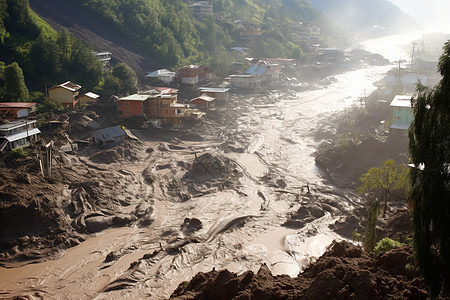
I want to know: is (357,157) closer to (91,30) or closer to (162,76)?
(162,76)

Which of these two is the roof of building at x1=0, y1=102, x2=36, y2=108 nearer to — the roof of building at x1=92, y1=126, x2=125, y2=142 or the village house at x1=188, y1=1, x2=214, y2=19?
the roof of building at x1=92, y1=126, x2=125, y2=142

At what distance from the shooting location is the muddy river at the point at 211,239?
16500 mm

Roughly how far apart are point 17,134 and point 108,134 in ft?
23.4

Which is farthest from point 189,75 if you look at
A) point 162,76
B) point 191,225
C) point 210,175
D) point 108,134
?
point 191,225

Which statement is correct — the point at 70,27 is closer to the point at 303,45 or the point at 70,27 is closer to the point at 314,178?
the point at 314,178

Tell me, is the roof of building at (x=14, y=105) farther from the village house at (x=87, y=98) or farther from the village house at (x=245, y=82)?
the village house at (x=245, y=82)

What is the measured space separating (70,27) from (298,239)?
5134 centimetres

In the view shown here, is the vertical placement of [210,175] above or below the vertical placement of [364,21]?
below

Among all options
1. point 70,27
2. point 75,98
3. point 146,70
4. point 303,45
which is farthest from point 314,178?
point 303,45

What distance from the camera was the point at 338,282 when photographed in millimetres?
10234

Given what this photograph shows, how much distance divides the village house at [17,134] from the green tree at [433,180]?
1000 inches

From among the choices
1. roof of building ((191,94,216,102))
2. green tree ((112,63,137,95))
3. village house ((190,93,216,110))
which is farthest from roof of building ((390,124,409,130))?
green tree ((112,63,137,95))

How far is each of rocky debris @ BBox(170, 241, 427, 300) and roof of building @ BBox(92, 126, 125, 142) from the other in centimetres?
2184

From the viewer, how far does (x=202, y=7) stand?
323ft
